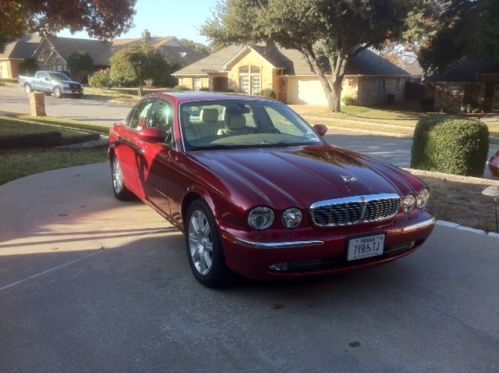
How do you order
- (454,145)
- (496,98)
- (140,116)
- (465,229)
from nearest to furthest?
(465,229) → (140,116) → (454,145) → (496,98)

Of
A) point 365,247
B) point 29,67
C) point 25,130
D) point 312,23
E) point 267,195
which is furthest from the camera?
point 29,67

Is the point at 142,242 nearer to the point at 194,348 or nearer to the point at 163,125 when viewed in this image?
the point at 163,125

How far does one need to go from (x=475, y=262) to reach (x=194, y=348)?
10.1 feet

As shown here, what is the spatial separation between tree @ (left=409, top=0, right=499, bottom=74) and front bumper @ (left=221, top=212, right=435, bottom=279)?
77.4ft

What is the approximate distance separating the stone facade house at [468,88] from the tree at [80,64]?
35587mm

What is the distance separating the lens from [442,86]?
37344 millimetres

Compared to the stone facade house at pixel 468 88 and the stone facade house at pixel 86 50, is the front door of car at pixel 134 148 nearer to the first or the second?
the stone facade house at pixel 468 88

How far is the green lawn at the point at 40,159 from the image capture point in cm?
942

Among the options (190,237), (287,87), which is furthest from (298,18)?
(190,237)

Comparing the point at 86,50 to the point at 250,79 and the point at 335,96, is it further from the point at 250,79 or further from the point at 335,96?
the point at 335,96

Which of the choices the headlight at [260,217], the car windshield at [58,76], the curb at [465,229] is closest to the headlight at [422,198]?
the headlight at [260,217]

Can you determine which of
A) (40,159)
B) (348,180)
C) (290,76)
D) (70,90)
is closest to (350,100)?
(290,76)

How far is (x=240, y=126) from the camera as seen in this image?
5.41 meters

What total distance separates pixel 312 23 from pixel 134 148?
22013mm
